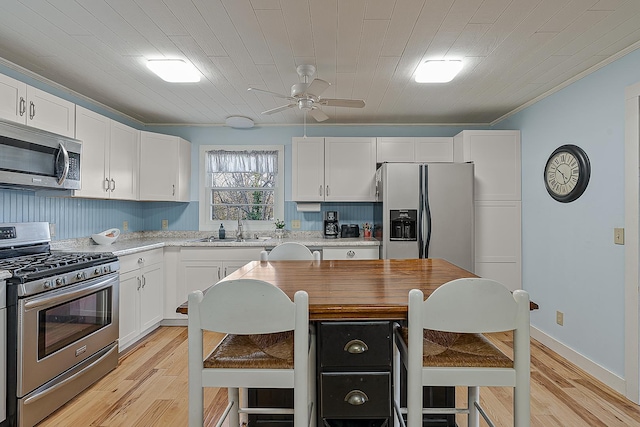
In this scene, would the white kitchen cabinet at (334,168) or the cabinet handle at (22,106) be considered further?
the white kitchen cabinet at (334,168)

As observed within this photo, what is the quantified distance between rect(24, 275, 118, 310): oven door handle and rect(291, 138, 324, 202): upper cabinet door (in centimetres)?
210

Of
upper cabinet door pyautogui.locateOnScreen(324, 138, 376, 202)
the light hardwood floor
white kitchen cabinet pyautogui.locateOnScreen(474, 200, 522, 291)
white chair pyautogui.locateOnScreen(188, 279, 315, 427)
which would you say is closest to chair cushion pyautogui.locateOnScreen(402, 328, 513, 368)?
white chair pyautogui.locateOnScreen(188, 279, 315, 427)

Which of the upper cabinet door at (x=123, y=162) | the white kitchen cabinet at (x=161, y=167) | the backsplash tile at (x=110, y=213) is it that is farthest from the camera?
the white kitchen cabinet at (x=161, y=167)

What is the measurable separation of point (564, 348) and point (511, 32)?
8.56 ft

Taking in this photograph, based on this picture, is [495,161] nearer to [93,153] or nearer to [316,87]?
[316,87]

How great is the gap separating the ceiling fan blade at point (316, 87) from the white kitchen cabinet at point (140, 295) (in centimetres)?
211

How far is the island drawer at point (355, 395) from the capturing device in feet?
4.46

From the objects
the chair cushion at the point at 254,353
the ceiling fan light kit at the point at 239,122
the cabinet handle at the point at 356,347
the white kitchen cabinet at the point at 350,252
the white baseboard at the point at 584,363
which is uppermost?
the ceiling fan light kit at the point at 239,122

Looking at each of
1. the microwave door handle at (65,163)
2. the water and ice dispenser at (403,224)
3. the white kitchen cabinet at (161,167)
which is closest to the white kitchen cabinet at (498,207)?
the water and ice dispenser at (403,224)

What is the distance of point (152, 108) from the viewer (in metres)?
3.72

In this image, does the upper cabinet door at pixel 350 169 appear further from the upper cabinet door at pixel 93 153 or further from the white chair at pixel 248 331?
the white chair at pixel 248 331

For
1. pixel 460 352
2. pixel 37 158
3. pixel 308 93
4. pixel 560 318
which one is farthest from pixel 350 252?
pixel 37 158

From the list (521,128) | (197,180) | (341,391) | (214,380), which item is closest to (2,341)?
(214,380)

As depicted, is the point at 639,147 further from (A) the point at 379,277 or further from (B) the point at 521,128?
(A) the point at 379,277
